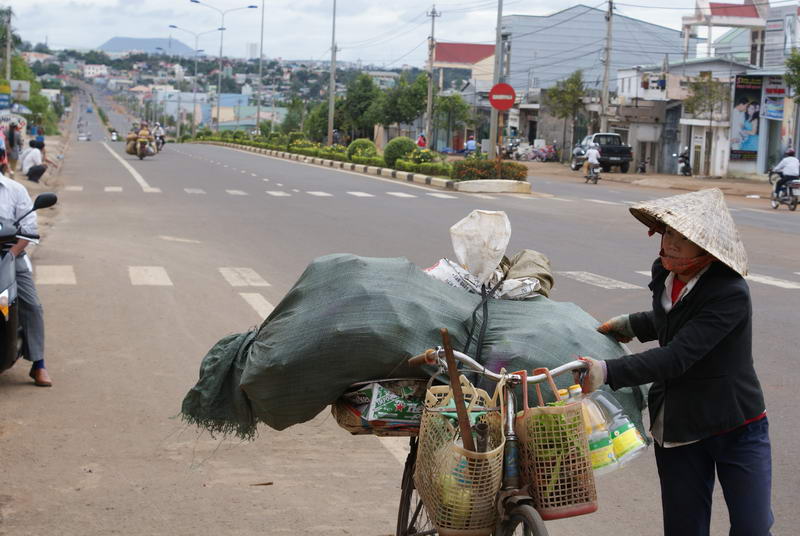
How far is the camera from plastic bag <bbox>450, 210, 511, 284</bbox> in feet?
12.1

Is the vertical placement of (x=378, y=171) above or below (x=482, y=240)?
below

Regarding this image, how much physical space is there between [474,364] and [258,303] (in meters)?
7.44

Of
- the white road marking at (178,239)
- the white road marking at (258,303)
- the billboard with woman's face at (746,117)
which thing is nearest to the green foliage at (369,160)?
the billboard with woman's face at (746,117)

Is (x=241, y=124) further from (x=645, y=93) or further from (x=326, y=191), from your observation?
(x=326, y=191)

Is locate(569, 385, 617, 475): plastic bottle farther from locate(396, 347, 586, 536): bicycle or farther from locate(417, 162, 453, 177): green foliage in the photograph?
locate(417, 162, 453, 177): green foliage

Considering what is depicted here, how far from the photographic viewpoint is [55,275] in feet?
38.8

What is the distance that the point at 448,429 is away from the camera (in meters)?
3.12

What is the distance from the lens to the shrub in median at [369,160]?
138 ft

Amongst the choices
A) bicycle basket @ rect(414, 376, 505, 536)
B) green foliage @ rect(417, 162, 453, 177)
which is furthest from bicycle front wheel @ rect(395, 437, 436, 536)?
green foliage @ rect(417, 162, 453, 177)

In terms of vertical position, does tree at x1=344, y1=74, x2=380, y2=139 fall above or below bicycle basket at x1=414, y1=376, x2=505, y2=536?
above

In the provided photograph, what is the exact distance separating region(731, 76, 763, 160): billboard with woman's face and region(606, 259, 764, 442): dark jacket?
4276cm

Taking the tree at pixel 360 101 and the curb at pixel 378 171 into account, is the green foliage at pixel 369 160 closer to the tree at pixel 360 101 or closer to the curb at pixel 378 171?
the curb at pixel 378 171

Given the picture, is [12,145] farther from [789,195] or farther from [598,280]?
[598,280]

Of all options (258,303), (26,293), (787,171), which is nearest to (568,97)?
(787,171)
